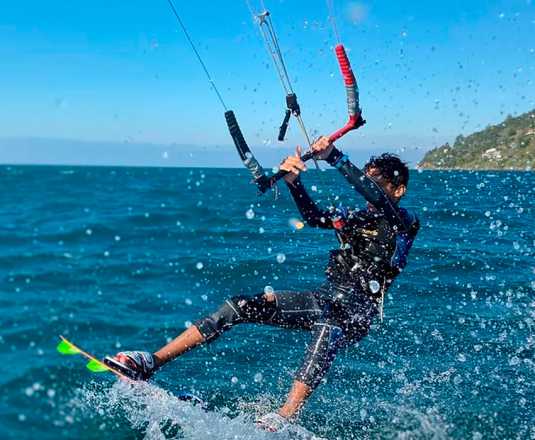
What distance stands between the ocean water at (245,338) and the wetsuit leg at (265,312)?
0.84 metres

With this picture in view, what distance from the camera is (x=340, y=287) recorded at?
18.8 feet

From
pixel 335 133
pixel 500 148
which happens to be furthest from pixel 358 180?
pixel 500 148

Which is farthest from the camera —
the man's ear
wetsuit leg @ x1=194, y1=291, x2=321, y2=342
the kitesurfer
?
the man's ear

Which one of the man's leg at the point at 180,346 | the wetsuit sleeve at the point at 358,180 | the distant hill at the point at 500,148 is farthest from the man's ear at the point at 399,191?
the distant hill at the point at 500,148

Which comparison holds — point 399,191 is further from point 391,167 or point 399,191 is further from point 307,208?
point 307,208

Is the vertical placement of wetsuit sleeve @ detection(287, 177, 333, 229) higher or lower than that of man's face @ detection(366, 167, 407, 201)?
lower

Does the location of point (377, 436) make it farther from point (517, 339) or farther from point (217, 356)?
point (517, 339)

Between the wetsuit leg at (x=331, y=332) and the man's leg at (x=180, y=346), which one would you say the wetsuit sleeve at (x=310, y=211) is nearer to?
the wetsuit leg at (x=331, y=332)

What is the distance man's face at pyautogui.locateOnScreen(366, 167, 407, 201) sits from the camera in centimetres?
567

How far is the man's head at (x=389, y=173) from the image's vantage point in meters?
5.69

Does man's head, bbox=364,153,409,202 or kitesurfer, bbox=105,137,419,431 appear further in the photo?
man's head, bbox=364,153,409,202

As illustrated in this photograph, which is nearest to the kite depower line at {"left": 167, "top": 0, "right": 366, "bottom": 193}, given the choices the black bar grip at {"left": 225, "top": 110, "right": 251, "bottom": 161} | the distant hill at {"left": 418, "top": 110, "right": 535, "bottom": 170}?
the black bar grip at {"left": 225, "top": 110, "right": 251, "bottom": 161}

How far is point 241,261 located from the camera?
1240 cm

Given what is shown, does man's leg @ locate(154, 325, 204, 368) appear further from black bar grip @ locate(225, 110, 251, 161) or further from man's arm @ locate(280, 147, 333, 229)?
black bar grip @ locate(225, 110, 251, 161)
